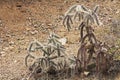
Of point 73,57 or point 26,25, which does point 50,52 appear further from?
point 26,25

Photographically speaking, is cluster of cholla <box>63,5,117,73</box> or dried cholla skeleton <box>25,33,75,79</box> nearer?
cluster of cholla <box>63,5,117,73</box>

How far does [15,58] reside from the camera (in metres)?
4.46

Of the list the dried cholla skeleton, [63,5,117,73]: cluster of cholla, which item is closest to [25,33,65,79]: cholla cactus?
the dried cholla skeleton

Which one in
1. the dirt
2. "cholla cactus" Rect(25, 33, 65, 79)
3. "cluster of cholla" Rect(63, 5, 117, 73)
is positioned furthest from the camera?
the dirt

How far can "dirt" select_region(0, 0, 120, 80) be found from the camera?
4.38 meters

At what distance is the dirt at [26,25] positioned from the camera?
4.38 metres

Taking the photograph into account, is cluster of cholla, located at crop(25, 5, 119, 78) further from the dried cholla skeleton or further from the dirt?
the dirt

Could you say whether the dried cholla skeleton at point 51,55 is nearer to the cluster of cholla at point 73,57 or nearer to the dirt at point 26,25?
the cluster of cholla at point 73,57

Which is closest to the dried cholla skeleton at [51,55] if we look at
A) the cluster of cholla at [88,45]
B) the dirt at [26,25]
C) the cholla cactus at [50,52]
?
the cholla cactus at [50,52]

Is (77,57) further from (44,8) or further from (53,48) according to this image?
(44,8)

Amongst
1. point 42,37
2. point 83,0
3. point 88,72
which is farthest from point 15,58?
point 83,0

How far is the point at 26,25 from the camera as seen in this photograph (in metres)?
5.09

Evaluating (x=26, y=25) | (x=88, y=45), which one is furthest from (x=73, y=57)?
(x=26, y=25)

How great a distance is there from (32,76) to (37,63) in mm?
140
